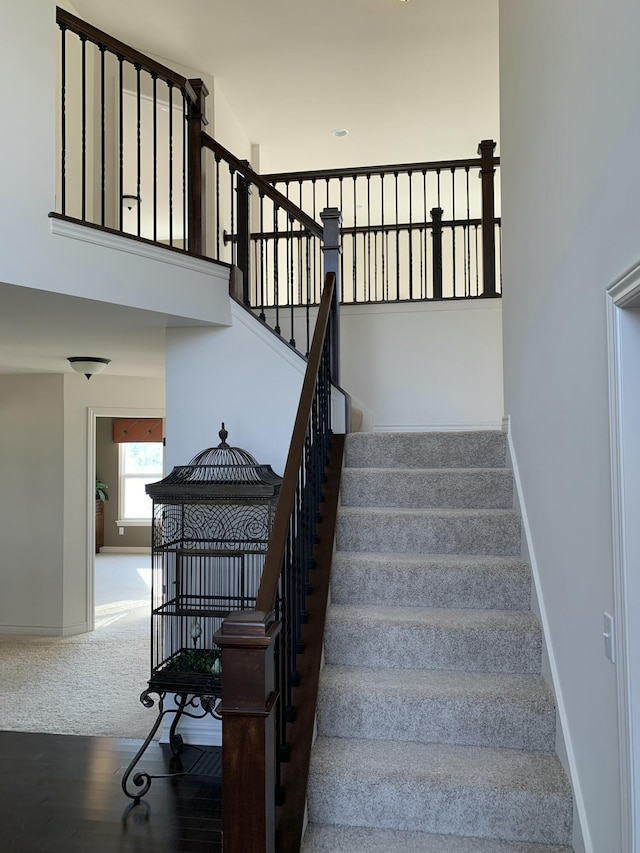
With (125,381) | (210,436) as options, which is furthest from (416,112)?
(210,436)

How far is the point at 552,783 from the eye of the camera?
2240 mm

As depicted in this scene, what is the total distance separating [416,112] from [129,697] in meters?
6.34

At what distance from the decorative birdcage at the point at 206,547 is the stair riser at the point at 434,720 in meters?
1.17

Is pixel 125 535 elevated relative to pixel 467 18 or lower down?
lower down

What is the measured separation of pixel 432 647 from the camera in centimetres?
279

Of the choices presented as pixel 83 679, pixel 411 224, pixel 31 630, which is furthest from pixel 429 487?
pixel 31 630

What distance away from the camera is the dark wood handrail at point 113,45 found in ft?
11.5

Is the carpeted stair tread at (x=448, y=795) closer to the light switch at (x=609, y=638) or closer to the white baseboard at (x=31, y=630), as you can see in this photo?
the light switch at (x=609, y=638)

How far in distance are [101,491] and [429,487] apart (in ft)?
32.7

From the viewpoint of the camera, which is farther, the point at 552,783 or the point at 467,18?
the point at 467,18

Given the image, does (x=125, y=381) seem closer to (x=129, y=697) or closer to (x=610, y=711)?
(x=129, y=697)

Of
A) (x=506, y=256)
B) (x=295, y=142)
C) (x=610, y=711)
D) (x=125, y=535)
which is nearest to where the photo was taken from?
(x=610, y=711)

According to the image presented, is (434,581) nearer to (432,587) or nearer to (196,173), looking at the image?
(432,587)

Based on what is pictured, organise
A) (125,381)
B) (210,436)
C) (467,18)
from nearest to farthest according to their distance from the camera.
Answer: (210,436), (467,18), (125,381)
